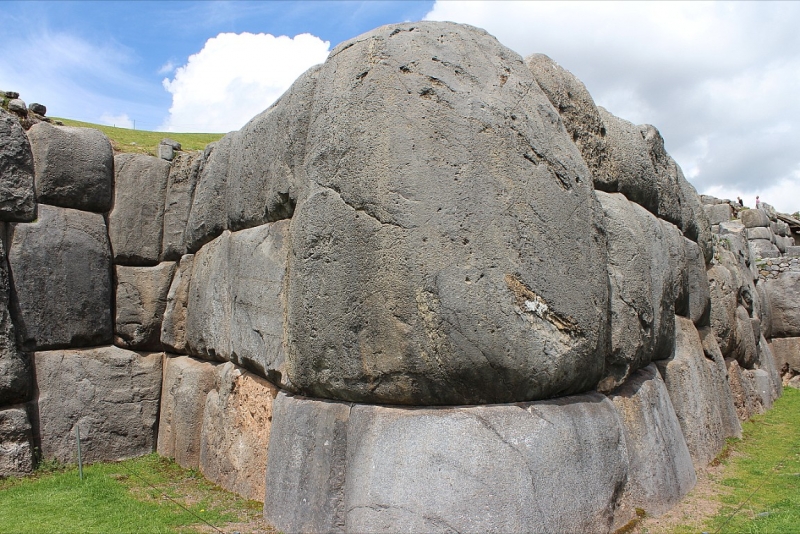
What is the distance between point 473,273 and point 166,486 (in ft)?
14.3

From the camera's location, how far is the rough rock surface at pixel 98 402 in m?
7.27

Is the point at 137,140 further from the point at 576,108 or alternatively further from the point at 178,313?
the point at 576,108

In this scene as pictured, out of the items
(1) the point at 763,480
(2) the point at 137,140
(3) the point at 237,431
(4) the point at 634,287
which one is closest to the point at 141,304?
(3) the point at 237,431

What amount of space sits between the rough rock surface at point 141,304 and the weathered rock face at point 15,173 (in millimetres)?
1325

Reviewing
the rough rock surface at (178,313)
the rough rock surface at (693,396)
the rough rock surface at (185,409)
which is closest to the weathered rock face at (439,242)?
the rough rock surface at (693,396)

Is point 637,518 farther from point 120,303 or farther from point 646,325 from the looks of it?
point 120,303

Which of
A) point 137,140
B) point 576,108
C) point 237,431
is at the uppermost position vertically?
point 137,140

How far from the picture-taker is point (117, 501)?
6117 mm

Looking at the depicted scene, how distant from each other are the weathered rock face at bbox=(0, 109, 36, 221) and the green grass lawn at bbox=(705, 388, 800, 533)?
7472 millimetres

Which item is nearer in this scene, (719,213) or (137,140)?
(719,213)

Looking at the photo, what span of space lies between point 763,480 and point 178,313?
676 cm

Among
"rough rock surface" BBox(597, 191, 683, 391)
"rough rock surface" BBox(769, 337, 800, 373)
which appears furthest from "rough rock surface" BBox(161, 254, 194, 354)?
"rough rock surface" BBox(769, 337, 800, 373)

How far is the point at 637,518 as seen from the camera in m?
4.98

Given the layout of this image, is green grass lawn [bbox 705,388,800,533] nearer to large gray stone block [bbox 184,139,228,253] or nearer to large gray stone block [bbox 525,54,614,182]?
large gray stone block [bbox 525,54,614,182]
